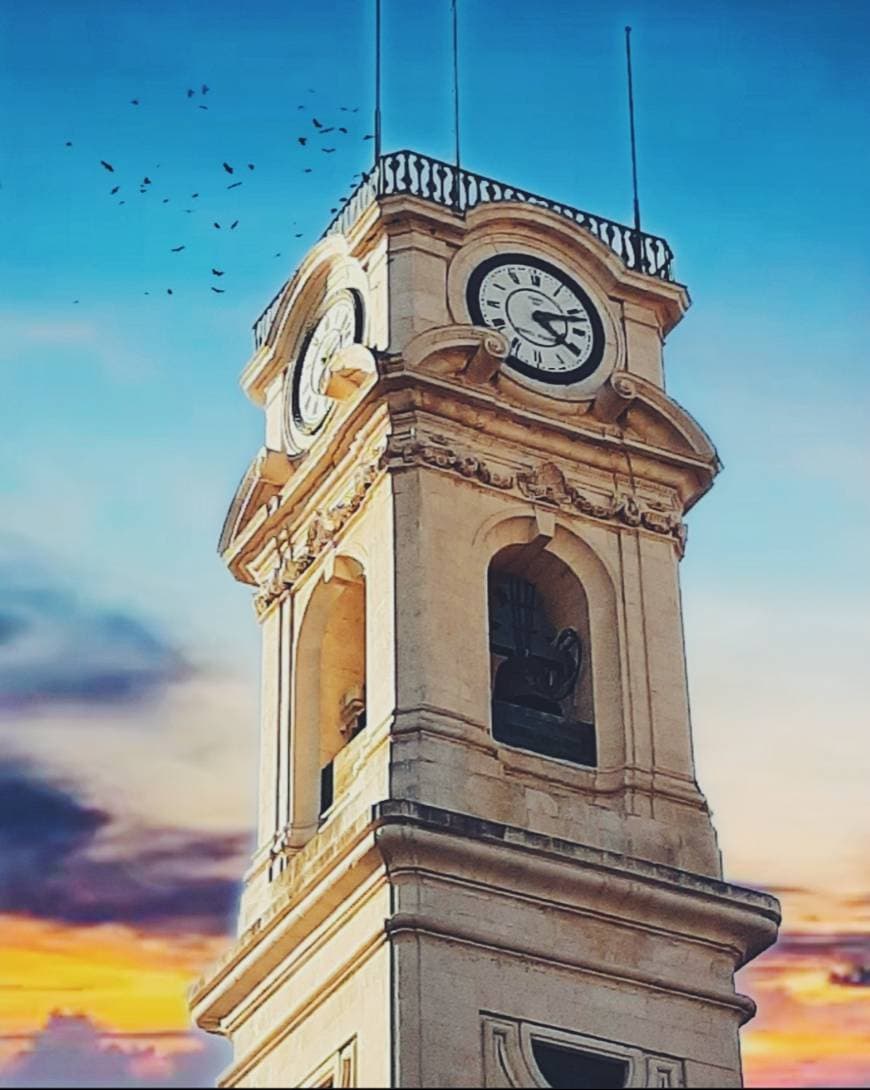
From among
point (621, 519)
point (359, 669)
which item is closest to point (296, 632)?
point (359, 669)

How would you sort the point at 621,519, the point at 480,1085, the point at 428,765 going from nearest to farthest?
1. the point at 480,1085
2. the point at 428,765
3. the point at 621,519

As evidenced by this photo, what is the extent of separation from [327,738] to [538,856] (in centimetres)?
630

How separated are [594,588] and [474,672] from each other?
10.9 feet

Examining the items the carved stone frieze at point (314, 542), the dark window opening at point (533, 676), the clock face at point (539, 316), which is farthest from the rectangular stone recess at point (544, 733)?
the clock face at point (539, 316)

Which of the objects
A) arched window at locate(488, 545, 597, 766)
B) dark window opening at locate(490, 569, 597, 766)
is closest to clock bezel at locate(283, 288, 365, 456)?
arched window at locate(488, 545, 597, 766)

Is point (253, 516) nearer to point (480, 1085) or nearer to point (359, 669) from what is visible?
point (359, 669)

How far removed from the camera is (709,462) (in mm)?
49031

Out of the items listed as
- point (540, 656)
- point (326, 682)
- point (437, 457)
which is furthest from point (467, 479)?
point (326, 682)

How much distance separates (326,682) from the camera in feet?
160

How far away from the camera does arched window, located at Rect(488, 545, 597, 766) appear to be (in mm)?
46219

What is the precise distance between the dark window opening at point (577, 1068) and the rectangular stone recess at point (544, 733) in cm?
502

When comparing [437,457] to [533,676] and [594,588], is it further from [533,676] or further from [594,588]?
[533,676]

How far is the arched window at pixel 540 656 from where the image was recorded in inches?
1820

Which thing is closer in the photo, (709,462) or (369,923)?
(369,923)
